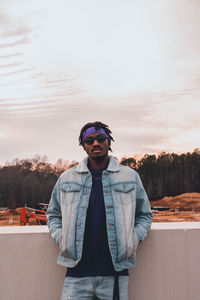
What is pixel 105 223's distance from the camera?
2.07m

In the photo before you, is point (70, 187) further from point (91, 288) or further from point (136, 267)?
point (136, 267)

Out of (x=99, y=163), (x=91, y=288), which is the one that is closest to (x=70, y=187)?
(x=99, y=163)

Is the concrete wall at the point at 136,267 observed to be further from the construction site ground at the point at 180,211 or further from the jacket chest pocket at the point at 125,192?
the construction site ground at the point at 180,211

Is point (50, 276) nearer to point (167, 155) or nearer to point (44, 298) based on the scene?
point (44, 298)

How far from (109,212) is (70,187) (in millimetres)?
322

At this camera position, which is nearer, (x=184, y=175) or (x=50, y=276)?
(x=50, y=276)

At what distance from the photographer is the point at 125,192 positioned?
2.16 m

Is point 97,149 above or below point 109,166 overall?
above

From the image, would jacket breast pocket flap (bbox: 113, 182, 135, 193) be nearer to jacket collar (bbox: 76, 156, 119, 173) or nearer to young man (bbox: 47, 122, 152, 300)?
young man (bbox: 47, 122, 152, 300)

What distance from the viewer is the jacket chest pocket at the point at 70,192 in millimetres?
2159

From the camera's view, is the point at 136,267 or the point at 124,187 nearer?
the point at 124,187

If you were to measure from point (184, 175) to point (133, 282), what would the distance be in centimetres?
5038

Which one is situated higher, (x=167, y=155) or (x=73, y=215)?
(x=167, y=155)

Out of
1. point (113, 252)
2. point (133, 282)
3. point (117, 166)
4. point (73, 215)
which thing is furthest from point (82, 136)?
point (133, 282)
